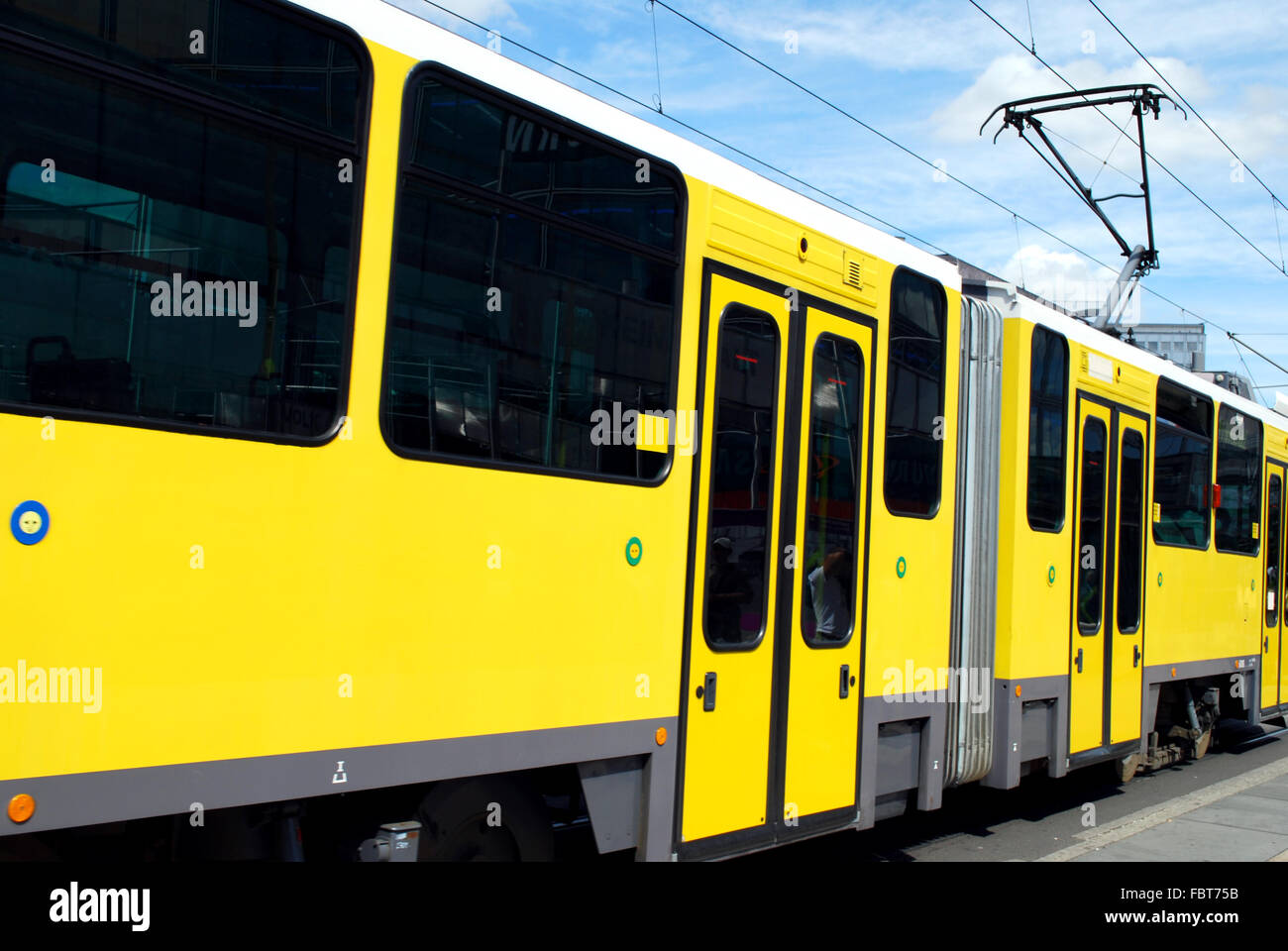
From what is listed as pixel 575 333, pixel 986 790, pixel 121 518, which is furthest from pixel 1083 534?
pixel 121 518

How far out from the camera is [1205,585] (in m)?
10.8

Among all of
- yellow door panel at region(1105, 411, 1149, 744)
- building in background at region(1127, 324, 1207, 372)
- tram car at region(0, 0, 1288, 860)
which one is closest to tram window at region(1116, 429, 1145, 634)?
yellow door panel at region(1105, 411, 1149, 744)

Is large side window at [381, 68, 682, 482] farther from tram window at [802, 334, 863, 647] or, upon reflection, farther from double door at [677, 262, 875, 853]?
tram window at [802, 334, 863, 647]

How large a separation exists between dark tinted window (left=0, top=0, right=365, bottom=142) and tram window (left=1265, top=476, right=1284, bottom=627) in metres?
11.9

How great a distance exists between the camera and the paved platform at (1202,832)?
767 centimetres

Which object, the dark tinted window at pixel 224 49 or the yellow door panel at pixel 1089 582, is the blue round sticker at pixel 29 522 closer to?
the dark tinted window at pixel 224 49

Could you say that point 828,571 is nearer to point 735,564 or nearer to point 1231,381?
point 735,564

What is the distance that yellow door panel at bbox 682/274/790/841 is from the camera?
16.6ft

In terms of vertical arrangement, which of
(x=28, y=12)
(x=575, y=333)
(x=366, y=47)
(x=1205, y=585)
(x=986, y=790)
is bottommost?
(x=986, y=790)

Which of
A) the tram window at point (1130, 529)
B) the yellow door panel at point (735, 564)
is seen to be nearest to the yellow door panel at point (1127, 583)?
the tram window at point (1130, 529)

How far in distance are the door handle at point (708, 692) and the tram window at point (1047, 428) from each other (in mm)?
3678
